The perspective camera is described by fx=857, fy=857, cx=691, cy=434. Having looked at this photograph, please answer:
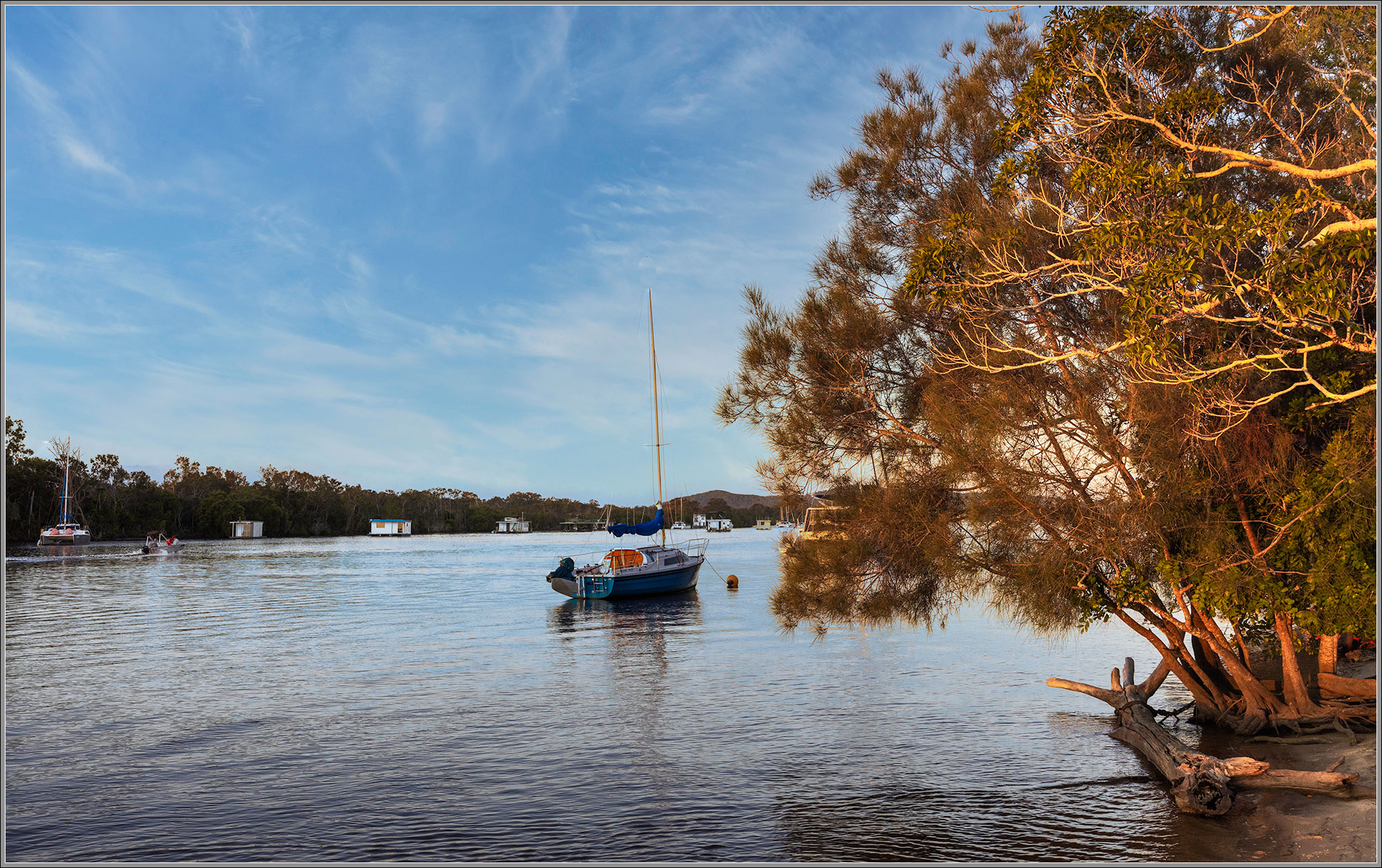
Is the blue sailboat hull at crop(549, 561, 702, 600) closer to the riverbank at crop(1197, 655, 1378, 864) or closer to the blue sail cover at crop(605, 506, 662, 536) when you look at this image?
the blue sail cover at crop(605, 506, 662, 536)

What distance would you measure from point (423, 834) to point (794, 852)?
4271 mm

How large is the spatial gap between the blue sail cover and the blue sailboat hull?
6.58 ft

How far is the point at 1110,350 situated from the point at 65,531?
101m

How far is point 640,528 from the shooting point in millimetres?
40812

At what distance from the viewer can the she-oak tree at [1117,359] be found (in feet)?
23.6

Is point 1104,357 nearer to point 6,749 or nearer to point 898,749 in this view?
point 898,749

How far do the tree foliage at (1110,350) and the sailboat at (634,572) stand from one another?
27807 millimetres

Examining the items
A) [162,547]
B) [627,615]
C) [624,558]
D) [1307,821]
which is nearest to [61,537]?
[162,547]

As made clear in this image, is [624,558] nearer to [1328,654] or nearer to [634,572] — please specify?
[634,572]

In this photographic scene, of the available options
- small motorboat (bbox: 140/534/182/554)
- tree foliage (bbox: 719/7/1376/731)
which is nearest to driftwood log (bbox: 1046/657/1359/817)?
tree foliage (bbox: 719/7/1376/731)

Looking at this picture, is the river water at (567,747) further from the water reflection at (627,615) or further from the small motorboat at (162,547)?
the small motorboat at (162,547)

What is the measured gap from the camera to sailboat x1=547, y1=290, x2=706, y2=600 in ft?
128

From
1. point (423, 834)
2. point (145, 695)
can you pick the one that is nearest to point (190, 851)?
point (423, 834)

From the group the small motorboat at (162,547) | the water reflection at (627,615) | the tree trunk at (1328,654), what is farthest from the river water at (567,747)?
the small motorboat at (162,547)
